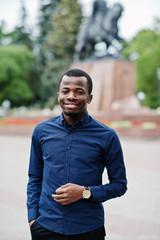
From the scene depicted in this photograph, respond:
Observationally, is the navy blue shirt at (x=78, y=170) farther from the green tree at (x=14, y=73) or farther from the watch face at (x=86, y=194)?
the green tree at (x=14, y=73)

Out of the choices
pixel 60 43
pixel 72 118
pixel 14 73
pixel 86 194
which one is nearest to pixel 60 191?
pixel 86 194

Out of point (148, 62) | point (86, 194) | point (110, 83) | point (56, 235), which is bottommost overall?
point (56, 235)

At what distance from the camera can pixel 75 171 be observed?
1.67 m

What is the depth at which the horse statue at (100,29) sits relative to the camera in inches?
766

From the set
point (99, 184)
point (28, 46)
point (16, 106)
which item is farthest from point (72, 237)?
point (28, 46)

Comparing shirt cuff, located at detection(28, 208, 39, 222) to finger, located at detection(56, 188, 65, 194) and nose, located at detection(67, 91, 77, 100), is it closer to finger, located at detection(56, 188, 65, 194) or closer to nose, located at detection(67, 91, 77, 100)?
finger, located at detection(56, 188, 65, 194)

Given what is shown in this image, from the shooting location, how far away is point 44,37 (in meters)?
42.0

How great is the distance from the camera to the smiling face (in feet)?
5.67

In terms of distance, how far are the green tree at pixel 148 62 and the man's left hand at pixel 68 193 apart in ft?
120

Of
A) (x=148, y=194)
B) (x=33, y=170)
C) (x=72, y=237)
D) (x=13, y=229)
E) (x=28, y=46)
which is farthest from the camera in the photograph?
(x=28, y=46)

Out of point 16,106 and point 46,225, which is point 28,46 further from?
point 46,225

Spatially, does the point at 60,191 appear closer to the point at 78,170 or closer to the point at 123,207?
the point at 78,170

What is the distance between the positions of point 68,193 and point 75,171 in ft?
0.43

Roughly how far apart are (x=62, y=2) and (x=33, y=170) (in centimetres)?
4035
